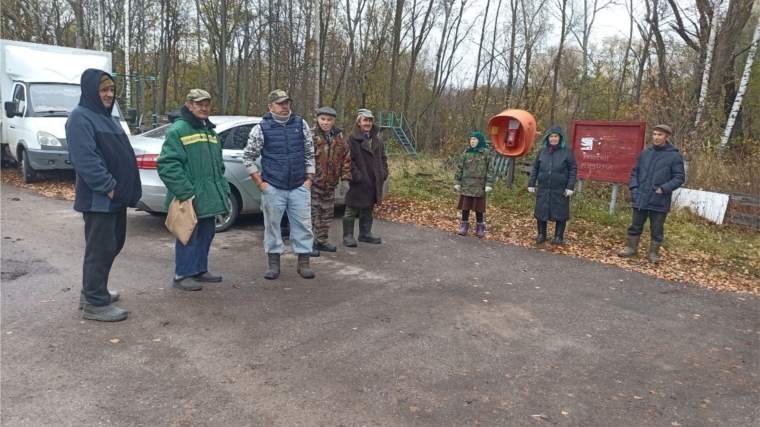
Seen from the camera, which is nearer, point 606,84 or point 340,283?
point 340,283

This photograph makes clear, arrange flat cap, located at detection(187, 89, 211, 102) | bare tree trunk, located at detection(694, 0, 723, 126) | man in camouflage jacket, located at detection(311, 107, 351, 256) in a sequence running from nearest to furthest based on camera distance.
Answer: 1. flat cap, located at detection(187, 89, 211, 102)
2. man in camouflage jacket, located at detection(311, 107, 351, 256)
3. bare tree trunk, located at detection(694, 0, 723, 126)

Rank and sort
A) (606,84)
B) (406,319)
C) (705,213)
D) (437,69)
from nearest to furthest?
(406,319) < (705,213) < (606,84) < (437,69)

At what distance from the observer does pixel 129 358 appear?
367cm

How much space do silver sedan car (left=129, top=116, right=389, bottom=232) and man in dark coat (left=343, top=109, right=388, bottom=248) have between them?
143 centimetres

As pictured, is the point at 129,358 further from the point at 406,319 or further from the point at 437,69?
the point at 437,69

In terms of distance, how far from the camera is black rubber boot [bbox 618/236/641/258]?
749 cm

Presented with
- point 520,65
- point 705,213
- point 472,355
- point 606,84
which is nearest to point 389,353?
point 472,355

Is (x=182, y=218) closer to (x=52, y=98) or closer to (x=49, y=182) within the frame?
(x=49, y=182)

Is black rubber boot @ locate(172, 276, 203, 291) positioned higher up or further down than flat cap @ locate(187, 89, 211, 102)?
further down

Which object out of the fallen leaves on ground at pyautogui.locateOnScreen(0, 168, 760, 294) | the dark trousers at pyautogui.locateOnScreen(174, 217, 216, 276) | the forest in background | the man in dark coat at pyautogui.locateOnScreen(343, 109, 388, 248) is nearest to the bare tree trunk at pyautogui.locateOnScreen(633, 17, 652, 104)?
the forest in background

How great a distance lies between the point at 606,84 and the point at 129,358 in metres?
24.7

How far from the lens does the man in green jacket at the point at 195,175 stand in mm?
4766

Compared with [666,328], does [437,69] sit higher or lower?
higher

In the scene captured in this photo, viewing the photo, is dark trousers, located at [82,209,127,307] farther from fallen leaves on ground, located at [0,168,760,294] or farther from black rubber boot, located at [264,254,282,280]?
fallen leaves on ground, located at [0,168,760,294]
